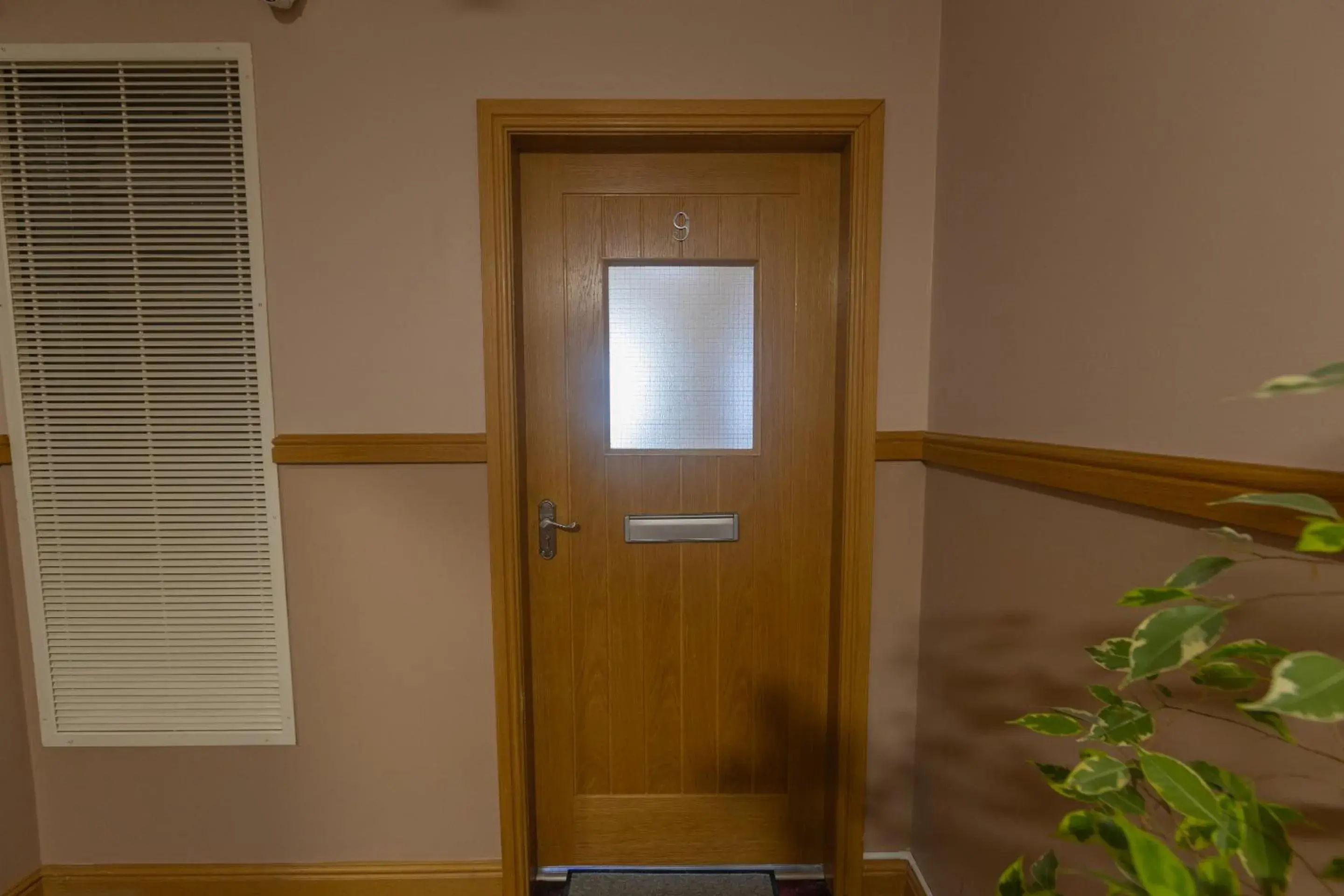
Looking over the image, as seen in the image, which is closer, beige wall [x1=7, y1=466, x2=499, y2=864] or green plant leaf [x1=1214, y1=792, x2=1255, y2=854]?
green plant leaf [x1=1214, y1=792, x2=1255, y2=854]

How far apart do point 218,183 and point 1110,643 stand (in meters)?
2.04

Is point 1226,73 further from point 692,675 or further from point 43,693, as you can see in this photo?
point 43,693

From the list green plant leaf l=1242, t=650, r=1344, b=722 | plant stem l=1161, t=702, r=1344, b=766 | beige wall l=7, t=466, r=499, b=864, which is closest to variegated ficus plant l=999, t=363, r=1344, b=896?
green plant leaf l=1242, t=650, r=1344, b=722

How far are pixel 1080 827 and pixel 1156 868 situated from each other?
0.39ft

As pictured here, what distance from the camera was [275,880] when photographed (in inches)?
67.3

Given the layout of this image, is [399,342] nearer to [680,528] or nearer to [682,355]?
[682,355]

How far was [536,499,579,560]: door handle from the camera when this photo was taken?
175cm

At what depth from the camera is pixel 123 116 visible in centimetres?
152

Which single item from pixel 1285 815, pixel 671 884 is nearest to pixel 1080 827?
pixel 1285 815

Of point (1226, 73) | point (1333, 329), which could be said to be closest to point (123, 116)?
point (1226, 73)

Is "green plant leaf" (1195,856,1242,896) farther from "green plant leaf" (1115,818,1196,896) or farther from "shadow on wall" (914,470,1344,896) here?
"shadow on wall" (914,470,1344,896)

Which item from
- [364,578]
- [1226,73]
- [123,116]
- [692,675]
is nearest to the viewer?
[1226,73]

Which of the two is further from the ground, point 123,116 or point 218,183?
point 123,116

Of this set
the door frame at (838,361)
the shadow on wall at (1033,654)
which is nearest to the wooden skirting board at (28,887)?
the door frame at (838,361)
